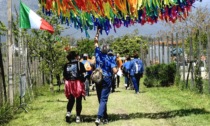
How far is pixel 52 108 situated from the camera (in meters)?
15.2

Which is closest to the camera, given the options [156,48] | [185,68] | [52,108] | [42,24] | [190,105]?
[42,24]

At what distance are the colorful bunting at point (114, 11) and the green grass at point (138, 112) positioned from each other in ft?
8.00

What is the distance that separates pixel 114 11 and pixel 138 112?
3.72m

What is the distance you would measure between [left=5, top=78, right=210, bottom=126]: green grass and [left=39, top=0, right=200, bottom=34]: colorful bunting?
8.00ft

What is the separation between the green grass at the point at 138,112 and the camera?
11.4m

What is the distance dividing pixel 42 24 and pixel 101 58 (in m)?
2.98

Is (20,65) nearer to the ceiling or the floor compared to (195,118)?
nearer to the ceiling

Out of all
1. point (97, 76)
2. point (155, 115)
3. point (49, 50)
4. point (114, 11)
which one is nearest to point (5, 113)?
point (97, 76)

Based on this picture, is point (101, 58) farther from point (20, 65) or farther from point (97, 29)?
point (20, 65)

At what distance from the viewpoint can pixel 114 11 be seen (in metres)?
10.6

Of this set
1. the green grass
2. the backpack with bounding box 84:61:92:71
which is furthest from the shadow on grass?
the backpack with bounding box 84:61:92:71

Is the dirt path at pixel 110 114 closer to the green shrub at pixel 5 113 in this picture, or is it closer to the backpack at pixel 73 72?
the green shrub at pixel 5 113

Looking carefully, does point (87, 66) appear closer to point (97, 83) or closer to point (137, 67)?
point (137, 67)

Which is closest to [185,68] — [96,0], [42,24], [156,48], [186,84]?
[186,84]
